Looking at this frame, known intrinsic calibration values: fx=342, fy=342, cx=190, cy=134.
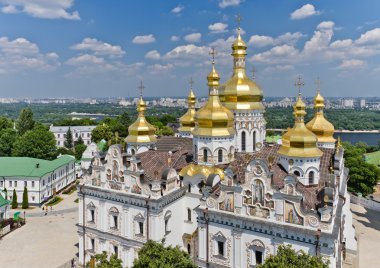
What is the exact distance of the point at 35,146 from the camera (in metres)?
48.4

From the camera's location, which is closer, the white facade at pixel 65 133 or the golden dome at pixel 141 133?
the golden dome at pixel 141 133

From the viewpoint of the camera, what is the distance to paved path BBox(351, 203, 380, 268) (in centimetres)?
2327

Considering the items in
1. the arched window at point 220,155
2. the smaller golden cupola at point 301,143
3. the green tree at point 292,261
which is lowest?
the green tree at point 292,261

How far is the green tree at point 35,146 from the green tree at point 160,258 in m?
39.4

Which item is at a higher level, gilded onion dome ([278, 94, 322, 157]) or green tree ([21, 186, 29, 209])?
gilded onion dome ([278, 94, 322, 157])

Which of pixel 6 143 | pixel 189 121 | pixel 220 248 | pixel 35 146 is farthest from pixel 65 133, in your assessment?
pixel 220 248

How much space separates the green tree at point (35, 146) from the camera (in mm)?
47719

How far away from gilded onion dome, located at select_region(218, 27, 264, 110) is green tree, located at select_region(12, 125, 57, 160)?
109 ft

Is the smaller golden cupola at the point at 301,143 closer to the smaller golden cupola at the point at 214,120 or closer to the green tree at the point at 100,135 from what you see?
the smaller golden cupola at the point at 214,120

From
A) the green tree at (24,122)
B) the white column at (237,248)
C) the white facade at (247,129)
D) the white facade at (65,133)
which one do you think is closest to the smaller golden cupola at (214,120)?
the white facade at (247,129)

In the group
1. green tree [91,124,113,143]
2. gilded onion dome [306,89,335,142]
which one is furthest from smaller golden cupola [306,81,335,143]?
green tree [91,124,113,143]

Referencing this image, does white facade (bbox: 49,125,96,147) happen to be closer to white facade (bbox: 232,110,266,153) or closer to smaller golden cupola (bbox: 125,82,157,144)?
smaller golden cupola (bbox: 125,82,157,144)

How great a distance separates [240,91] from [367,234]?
52.1 feet

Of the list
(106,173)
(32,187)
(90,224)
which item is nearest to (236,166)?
(106,173)
